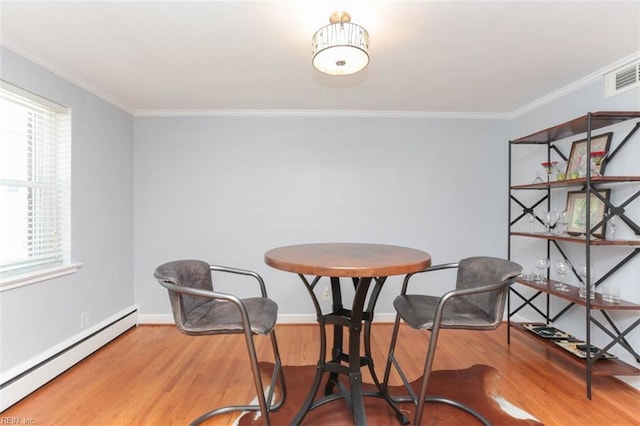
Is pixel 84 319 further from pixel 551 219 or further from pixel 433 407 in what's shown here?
pixel 551 219

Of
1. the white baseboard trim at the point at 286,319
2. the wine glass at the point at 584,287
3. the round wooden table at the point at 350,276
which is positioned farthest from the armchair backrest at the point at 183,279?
the wine glass at the point at 584,287

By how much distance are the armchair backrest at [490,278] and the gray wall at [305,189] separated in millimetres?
1311

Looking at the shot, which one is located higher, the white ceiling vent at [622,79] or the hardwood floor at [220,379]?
the white ceiling vent at [622,79]

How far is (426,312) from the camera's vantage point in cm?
167

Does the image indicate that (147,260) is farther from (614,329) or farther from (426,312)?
(614,329)

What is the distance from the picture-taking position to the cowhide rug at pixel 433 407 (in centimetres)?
172

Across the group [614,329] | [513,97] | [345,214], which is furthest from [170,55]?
[614,329]

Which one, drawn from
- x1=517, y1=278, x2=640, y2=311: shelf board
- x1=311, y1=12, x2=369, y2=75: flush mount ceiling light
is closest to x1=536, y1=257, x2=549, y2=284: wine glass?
x1=517, y1=278, x2=640, y2=311: shelf board

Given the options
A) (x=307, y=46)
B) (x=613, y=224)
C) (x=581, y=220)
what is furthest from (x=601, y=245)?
(x=307, y=46)

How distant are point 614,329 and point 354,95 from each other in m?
2.59

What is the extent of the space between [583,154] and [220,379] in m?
3.20

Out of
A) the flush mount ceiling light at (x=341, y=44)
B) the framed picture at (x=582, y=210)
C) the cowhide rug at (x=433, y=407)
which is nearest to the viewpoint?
the flush mount ceiling light at (x=341, y=44)

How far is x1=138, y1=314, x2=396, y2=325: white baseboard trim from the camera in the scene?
10.5 feet

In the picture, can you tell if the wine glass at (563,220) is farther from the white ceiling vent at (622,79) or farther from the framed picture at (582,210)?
the white ceiling vent at (622,79)
